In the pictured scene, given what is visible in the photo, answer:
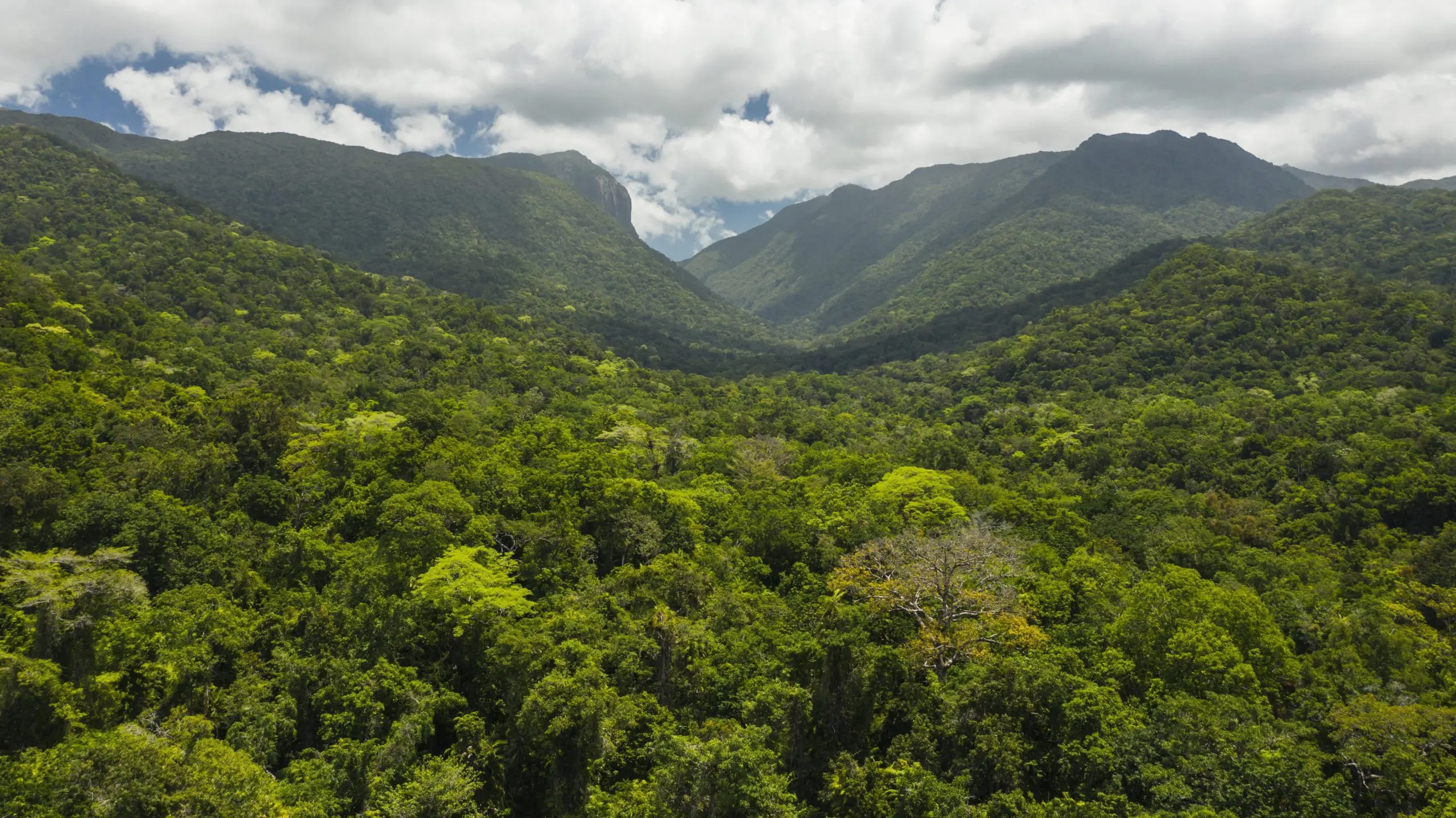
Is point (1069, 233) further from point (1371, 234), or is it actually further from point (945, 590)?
point (945, 590)

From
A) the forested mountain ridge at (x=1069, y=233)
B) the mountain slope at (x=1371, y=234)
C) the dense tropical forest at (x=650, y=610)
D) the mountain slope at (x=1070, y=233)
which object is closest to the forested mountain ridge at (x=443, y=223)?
the forested mountain ridge at (x=1069, y=233)

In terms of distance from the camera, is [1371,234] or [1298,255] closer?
[1371,234]

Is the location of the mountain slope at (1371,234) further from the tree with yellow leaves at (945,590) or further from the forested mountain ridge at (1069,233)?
the tree with yellow leaves at (945,590)

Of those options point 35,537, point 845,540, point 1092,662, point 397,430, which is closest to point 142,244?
point 397,430

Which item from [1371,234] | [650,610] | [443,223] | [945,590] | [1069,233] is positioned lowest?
[650,610]

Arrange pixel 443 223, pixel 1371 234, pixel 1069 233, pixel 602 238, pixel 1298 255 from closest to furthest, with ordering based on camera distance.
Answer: pixel 1371 234 → pixel 1298 255 → pixel 443 223 → pixel 1069 233 → pixel 602 238

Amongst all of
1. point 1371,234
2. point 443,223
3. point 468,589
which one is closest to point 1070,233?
point 1371,234
